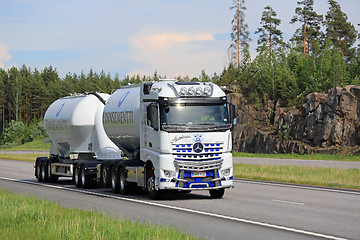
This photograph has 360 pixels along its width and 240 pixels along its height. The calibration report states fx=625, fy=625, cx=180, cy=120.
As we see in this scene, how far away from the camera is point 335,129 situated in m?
54.4

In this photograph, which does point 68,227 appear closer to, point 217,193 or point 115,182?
point 217,193

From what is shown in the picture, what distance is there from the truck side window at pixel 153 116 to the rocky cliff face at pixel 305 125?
119 feet

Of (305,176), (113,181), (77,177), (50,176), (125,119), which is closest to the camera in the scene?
(125,119)

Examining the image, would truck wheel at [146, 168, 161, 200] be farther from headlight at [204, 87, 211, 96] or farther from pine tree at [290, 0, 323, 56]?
pine tree at [290, 0, 323, 56]

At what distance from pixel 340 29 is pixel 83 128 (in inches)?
3065

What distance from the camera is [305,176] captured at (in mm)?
29453

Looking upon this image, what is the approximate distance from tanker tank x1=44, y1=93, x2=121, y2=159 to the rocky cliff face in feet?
100.0

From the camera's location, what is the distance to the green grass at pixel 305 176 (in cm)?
2590

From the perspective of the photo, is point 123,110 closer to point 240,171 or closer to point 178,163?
point 178,163

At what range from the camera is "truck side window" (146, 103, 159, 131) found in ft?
63.2

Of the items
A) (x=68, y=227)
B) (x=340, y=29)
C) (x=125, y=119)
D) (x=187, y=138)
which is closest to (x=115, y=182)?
(x=125, y=119)

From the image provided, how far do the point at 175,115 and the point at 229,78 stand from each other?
67702mm

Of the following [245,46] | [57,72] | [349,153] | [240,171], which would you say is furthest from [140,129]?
[57,72]

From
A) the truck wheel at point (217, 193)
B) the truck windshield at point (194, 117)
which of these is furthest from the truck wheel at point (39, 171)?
the truck windshield at point (194, 117)
